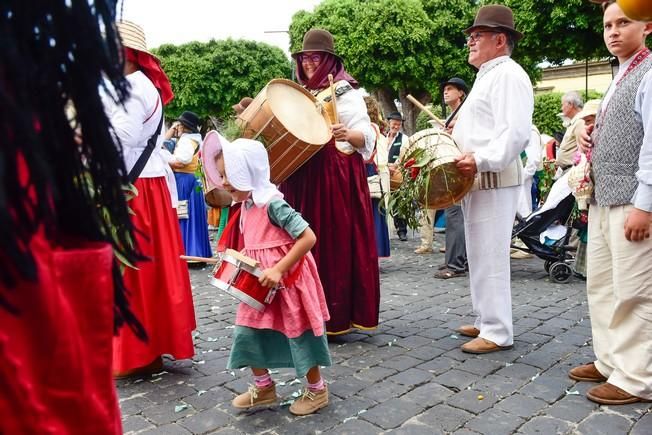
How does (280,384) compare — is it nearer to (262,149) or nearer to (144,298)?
(144,298)

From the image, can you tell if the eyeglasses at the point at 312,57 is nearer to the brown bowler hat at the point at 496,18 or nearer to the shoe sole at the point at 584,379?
the brown bowler hat at the point at 496,18

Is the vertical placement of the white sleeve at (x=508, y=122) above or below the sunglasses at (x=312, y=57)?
below

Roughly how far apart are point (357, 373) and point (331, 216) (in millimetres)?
1237

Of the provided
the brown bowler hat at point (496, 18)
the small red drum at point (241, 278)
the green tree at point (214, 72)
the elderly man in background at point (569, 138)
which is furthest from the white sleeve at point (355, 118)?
the green tree at point (214, 72)

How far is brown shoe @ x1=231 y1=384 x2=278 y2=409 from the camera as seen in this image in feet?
10.7

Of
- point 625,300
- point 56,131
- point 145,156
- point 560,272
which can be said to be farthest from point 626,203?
point 560,272

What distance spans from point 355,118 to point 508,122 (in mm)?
1172

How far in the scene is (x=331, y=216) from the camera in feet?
14.9

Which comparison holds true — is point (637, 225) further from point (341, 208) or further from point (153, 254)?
point (153, 254)

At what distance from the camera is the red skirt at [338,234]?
4520 millimetres

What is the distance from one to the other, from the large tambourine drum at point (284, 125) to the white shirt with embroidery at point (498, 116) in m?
0.98

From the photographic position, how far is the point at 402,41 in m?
23.1

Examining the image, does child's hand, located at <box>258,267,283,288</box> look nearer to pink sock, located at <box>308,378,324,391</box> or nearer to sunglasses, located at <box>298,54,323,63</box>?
pink sock, located at <box>308,378,324,391</box>

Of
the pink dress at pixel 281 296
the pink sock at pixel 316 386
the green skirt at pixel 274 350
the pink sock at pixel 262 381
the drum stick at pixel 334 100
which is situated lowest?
the pink sock at pixel 316 386
